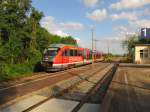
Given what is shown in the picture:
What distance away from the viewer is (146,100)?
36.8 ft

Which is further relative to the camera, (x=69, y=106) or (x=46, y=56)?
(x=46, y=56)

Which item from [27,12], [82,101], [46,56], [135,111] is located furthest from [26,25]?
[135,111]

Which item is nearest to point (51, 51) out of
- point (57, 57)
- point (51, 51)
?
point (51, 51)

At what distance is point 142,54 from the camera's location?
5766cm

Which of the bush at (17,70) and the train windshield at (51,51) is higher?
the train windshield at (51,51)

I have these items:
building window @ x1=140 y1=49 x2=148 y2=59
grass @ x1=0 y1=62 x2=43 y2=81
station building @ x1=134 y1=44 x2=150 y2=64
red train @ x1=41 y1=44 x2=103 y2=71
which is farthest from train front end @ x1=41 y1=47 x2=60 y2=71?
building window @ x1=140 y1=49 x2=148 y2=59

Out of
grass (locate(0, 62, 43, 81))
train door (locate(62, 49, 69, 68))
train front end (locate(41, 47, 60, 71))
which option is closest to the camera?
grass (locate(0, 62, 43, 81))

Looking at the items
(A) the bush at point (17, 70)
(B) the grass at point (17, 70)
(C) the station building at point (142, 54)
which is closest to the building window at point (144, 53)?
(C) the station building at point (142, 54)

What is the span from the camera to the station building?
5722 centimetres

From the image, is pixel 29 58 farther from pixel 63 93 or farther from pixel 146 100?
pixel 146 100

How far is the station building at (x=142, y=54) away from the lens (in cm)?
5722

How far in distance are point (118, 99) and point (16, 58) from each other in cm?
2231

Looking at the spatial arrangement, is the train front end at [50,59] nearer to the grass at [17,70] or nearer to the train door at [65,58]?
the train door at [65,58]

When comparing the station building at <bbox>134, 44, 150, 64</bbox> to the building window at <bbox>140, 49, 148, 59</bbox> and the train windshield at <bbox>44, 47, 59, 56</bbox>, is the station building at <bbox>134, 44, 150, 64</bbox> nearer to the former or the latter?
the building window at <bbox>140, 49, 148, 59</bbox>
